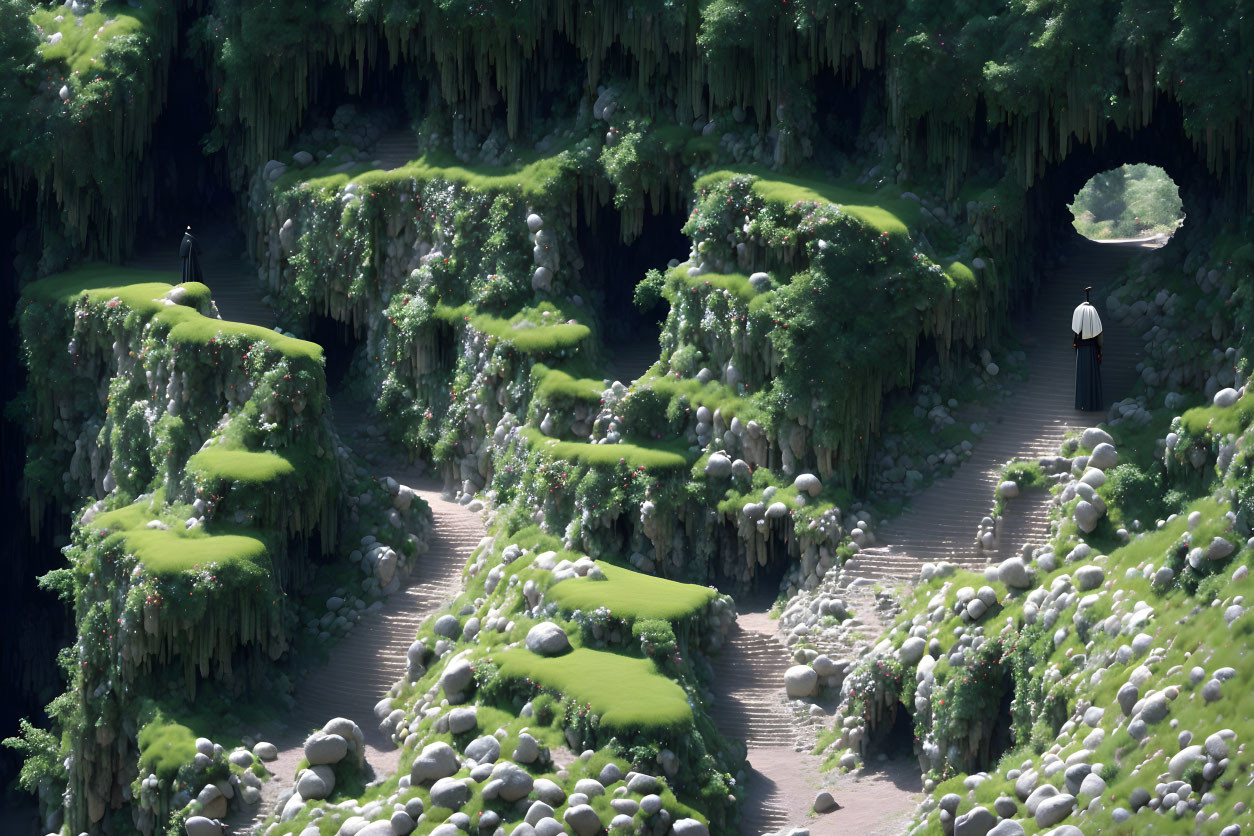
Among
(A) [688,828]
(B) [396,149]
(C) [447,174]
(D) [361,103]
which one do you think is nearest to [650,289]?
(C) [447,174]

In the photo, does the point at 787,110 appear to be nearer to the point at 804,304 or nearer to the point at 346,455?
the point at 804,304

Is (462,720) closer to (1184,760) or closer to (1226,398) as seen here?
(1184,760)

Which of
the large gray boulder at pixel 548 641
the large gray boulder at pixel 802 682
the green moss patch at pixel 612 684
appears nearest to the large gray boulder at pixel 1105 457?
the large gray boulder at pixel 802 682

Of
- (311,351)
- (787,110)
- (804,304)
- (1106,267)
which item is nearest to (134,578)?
(311,351)

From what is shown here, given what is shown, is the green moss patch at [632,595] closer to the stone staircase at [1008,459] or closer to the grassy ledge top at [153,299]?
the stone staircase at [1008,459]

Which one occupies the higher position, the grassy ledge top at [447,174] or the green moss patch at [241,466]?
the grassy ledge top at [447,174]
